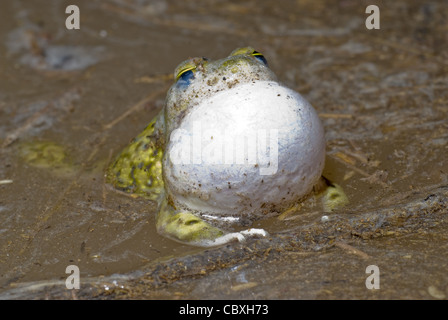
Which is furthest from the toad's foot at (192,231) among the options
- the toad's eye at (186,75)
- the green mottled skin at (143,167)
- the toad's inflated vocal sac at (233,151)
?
the toad's eye at (186,75)

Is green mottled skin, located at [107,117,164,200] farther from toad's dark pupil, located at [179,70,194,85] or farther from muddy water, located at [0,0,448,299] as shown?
toad's dark pupil, located at [179,70,194,85]

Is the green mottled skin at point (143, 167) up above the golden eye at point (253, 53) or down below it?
below

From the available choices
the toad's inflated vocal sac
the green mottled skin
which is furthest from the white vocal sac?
the green mottled skin

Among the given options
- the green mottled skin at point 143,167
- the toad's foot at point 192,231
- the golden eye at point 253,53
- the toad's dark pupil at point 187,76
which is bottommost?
the toad's foot at point 192,231

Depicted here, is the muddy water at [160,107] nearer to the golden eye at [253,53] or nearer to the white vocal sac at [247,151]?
the white vocal sac at [247,151]

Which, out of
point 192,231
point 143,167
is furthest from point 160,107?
point 192,231

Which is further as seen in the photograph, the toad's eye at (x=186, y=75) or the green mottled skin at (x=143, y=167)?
the green mottled skin at (x=143, y=167)

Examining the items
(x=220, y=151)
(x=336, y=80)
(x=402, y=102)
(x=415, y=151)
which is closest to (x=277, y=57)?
(x=336, y=80)

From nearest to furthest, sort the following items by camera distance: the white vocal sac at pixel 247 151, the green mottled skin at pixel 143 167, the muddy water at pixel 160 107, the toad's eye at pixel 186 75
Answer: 1. the muddy water at pixel 160 107
2. the white vocal sac at pixel 247 151
3. the toad's eye at pixel 186 75
4. the green mottled skin at pixel 143 167
